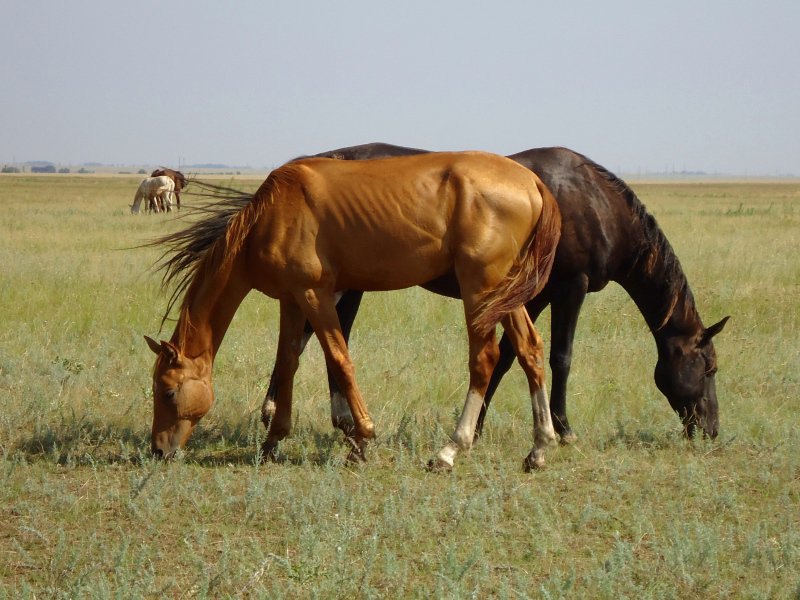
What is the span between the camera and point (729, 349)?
8.03 metres

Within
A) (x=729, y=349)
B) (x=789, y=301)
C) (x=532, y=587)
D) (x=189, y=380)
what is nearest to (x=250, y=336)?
(x=189, y=380)

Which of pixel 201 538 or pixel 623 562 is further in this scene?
pixel 201 538

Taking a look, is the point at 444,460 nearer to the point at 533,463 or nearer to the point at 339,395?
the point at 533,463

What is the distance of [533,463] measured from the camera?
5305mm

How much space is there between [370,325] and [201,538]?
16.9ft

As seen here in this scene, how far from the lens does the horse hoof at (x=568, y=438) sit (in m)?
5.82

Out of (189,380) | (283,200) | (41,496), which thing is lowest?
(41,496)

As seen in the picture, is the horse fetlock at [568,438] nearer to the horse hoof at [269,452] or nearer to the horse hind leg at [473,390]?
the horse hind leg at [473,390]

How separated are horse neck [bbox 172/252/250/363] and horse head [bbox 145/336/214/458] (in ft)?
0.31

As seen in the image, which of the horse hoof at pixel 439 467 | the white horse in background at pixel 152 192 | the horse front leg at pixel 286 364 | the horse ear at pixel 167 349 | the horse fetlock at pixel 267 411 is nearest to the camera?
the horse ear at pixel 167 349

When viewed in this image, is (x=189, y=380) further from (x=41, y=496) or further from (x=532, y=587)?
(x=532, y=587)

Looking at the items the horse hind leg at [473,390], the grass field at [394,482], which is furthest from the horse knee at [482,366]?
the grass field at [394,482]

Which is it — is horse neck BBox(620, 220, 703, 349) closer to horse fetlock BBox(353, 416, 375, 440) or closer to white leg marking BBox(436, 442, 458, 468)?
white leg marking BBox(436, 442, 458, 468)

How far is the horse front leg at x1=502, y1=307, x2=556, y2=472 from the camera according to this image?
210 inches
